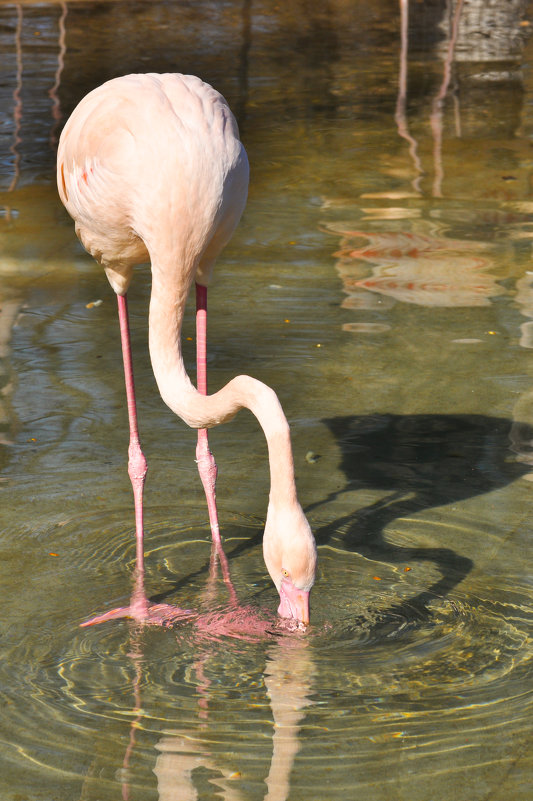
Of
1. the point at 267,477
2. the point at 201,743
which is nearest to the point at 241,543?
the point at 267,477

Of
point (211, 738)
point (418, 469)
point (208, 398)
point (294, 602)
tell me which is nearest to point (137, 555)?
point (208, 398)

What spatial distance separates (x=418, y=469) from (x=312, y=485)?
517 millimetres

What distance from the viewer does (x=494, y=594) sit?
4.20 meters

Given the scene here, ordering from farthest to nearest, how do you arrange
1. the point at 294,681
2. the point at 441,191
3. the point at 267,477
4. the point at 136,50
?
the point at 136,50
the point at 441,191
the point at 267,477
the point at 294,681

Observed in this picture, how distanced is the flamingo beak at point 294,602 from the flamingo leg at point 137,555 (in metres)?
0.60

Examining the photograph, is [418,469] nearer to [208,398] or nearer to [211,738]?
[208,398]

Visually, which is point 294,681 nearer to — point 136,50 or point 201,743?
point 201,743

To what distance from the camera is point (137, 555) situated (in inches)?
177

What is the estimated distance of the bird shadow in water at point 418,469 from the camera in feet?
14.9

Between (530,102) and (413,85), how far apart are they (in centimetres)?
151

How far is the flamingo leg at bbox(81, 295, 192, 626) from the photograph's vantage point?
4.07m

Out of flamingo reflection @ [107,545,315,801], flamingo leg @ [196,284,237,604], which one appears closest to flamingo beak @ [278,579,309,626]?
flamingo reflection @ [107,545,315,801]

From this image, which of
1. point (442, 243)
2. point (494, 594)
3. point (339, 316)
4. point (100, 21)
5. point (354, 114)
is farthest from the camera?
point (100, 21)

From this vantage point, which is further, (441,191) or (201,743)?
(441,191)
